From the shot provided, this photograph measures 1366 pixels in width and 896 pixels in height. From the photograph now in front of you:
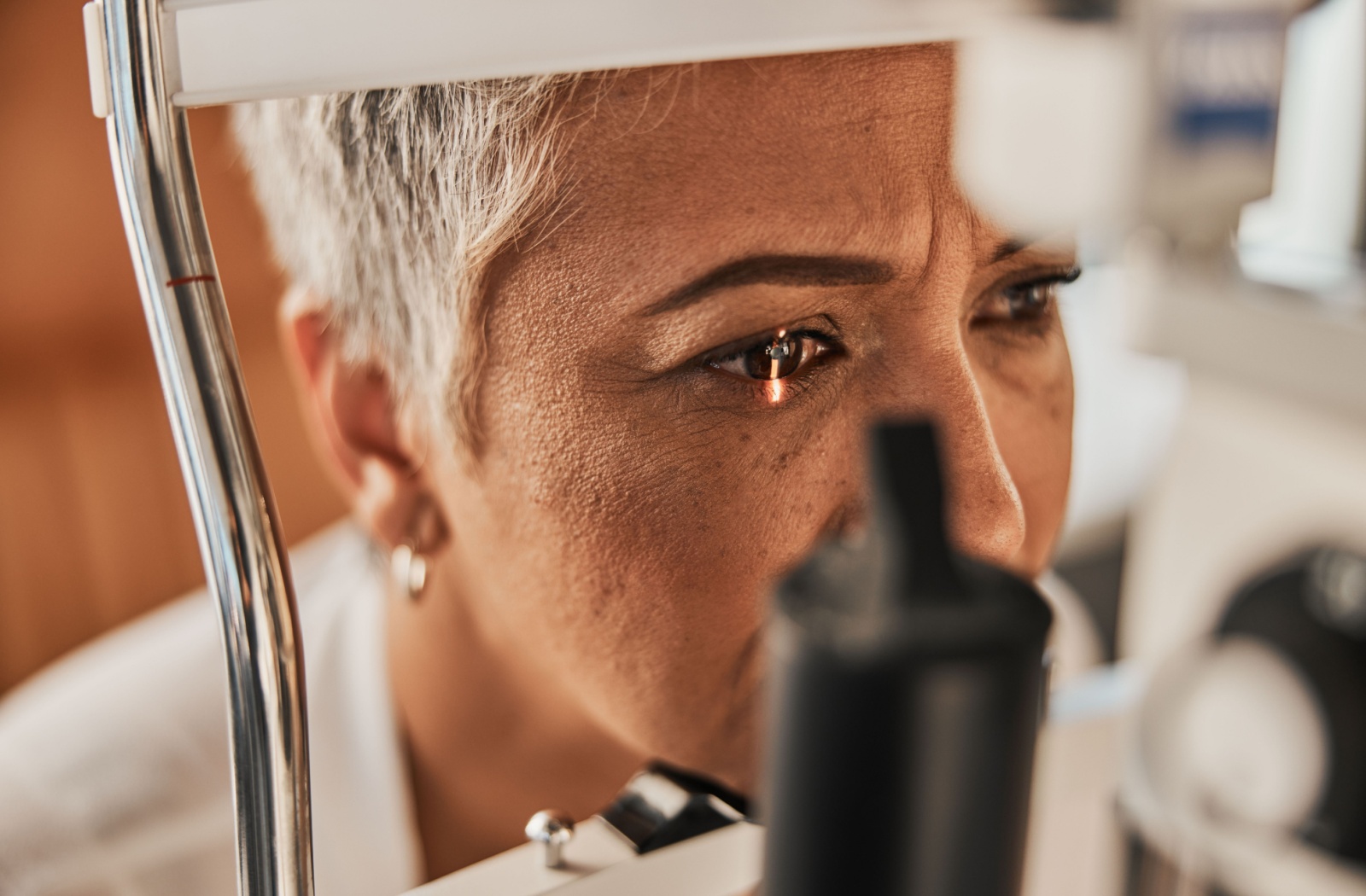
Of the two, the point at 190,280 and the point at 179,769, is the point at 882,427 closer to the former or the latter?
the point at 190,280

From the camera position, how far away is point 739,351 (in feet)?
0.89

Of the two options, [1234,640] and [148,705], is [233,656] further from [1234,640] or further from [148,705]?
[1234,640]

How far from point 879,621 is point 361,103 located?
0.63 ft

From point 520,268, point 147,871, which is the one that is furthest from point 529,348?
point 147,871

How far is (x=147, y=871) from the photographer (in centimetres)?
48

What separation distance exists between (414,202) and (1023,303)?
0.15 metres

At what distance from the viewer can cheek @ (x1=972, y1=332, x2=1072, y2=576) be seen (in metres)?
0.28

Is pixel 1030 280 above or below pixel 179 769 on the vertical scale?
above

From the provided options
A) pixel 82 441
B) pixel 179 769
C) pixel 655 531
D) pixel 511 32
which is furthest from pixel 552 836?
pixel 82 441

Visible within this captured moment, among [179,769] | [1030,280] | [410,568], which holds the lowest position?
[179,769]

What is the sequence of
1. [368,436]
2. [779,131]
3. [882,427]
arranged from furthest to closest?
[368,436] < [779,131] < [882,427]

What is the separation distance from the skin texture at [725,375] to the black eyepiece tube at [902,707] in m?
0.08

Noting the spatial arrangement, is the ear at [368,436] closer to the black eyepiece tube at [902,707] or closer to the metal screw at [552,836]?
the metal screw at [552,836]

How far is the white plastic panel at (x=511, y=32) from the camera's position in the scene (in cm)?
23
